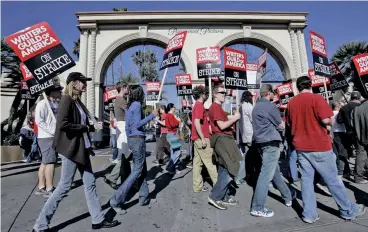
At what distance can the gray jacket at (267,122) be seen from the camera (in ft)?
12.9

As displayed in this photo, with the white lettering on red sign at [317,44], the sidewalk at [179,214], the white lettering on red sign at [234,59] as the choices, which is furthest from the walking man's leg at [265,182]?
the white lettering on red sign at [317,44]

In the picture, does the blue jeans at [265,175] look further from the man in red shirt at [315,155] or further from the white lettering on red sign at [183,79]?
the white lettering on red sign at [183,79]

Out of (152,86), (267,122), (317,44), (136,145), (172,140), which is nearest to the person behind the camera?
(267,122)

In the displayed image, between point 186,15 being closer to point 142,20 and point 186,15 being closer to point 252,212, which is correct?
point 142,20

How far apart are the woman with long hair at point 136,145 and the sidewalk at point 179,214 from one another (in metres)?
0.22

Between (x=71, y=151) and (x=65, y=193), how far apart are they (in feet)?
1.74

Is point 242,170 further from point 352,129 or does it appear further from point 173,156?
point 352,129

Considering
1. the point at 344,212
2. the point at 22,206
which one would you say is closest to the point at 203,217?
the point at 344,212

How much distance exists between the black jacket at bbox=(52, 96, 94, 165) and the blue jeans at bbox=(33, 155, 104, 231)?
0.36ft

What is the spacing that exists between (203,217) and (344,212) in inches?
71.6

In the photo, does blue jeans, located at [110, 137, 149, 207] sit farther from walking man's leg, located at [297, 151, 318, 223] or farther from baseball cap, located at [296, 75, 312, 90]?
baseball cap, located at [296, 75, 312, 90]

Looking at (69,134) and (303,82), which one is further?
(303,82)

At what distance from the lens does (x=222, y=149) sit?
4.18 metres

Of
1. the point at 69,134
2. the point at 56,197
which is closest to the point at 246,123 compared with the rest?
the point at 69,134
